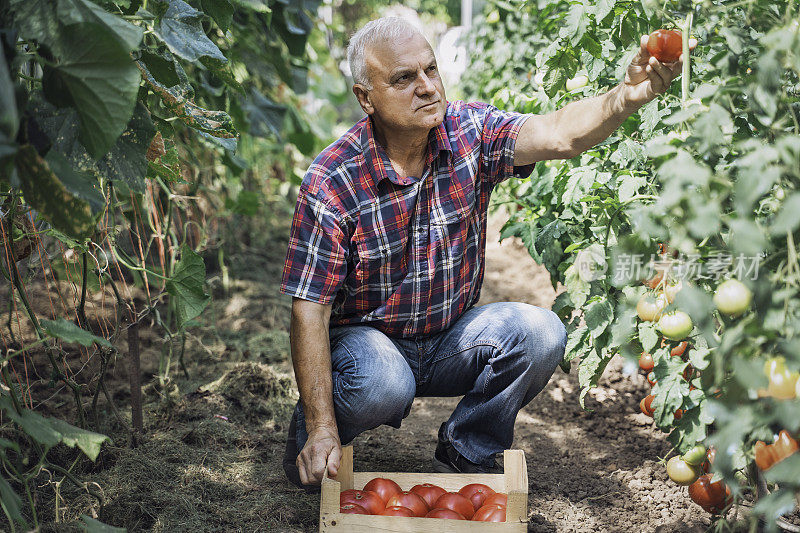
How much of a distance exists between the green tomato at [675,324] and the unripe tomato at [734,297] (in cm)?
24

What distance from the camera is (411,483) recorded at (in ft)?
5.63

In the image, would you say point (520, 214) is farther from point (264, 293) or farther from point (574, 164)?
point (264, 293)

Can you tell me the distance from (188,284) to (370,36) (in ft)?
2.39

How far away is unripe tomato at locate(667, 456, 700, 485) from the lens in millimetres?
1412

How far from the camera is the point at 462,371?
183cm

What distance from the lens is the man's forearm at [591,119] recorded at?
157 centimetres

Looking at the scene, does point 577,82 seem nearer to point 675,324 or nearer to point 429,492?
point 675,324

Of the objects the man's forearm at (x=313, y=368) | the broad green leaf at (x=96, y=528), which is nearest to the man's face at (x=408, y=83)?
the man's forearm at (x=313, y=368)

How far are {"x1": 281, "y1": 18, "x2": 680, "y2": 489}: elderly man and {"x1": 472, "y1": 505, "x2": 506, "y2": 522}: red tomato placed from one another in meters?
0.29

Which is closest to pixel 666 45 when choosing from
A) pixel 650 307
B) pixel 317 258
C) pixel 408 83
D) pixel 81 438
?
pixel 650 307

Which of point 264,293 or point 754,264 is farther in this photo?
point 264,293

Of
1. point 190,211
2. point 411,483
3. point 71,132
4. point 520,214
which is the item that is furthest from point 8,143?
point 190,211

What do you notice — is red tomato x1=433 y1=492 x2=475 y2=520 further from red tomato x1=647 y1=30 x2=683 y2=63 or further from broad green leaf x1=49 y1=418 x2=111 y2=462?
red tomato x1=647 y1=30 x2=683 y2=63

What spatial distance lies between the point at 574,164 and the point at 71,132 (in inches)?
47.0
